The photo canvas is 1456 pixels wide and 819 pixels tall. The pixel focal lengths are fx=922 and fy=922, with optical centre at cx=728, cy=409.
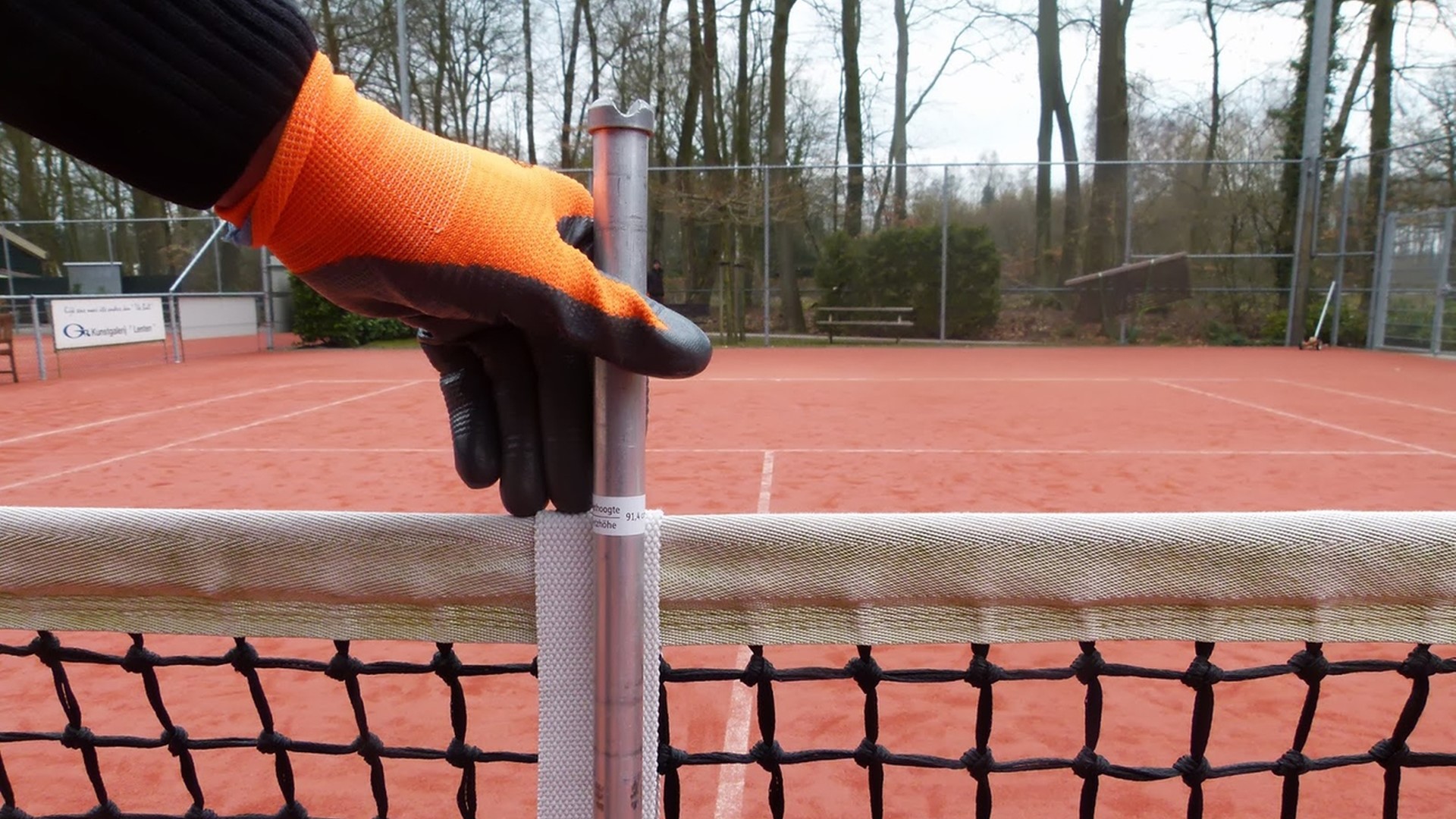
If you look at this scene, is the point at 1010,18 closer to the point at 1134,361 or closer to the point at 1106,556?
the point at 1134,361

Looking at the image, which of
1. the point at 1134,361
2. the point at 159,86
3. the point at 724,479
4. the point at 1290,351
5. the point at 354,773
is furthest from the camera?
the point at 1290,351

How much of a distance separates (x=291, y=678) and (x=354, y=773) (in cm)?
72

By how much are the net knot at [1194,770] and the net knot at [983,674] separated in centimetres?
28

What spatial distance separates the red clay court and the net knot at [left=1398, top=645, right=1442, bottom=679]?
3.45ft

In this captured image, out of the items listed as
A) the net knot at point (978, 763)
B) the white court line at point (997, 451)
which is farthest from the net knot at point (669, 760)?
the white court line at point (997, 451)

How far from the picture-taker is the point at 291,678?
2.82m

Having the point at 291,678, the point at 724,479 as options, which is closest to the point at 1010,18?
the point at 724,479

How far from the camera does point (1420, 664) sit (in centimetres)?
121

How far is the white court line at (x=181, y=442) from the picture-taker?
5.67 metres

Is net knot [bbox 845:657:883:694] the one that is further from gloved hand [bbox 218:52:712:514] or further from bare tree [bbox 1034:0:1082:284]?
bare tree [bbox 1034:0:1082:284]

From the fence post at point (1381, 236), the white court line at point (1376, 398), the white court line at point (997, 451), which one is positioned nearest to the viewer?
the white court line at point (997, 451)

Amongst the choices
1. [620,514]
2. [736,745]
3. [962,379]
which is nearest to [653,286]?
[620,514]

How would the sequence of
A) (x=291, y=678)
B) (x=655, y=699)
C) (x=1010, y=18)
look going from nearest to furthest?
(x=655, y=699)
(x=291, y=678)
(x=1010, y=18)

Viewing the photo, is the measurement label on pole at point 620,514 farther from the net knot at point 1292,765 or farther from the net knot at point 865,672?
the net knot at point 1292,765
